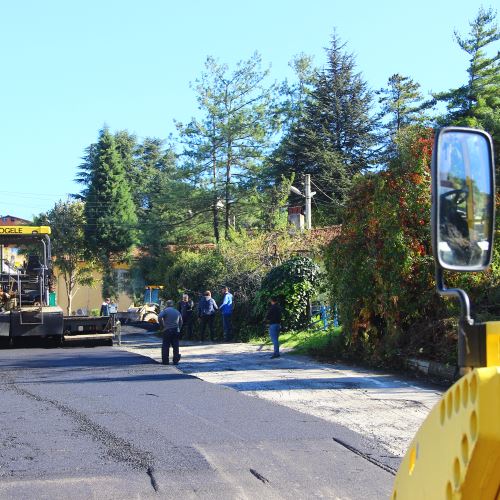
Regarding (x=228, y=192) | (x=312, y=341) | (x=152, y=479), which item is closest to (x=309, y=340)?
(x=312, y=341)

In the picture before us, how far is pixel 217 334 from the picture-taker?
958 inches

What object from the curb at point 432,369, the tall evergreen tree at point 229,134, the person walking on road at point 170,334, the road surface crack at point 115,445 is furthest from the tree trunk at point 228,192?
the road surface crack at point 115,445

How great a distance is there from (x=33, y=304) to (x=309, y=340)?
8.52 m

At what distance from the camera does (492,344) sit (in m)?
2.20

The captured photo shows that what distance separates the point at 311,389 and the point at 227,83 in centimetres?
3108

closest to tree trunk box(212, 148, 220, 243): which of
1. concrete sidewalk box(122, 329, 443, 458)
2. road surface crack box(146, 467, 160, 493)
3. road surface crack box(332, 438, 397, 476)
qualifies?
concrete sidewalk box(122, 329, 443, 458)

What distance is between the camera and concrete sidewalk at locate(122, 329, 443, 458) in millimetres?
9383

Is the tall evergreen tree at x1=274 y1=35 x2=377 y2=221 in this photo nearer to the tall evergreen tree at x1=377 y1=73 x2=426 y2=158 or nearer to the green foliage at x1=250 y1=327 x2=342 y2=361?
the tall evergreen tree at x1=377 y1=73 x2=426 y2=158

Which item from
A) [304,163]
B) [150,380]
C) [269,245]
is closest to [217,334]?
[269,245]

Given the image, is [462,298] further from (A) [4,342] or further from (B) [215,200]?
(B) [215,200]

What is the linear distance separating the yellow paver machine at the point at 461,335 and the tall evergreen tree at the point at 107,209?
5046 centimetres

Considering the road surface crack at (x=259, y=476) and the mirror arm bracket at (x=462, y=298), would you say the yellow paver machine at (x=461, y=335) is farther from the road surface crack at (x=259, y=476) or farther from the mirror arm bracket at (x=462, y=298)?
the road surface crack at (x=259, y=476)

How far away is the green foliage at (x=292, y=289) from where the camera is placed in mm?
21562

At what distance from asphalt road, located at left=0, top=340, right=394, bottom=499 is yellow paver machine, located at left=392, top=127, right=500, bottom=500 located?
14.0 ft
